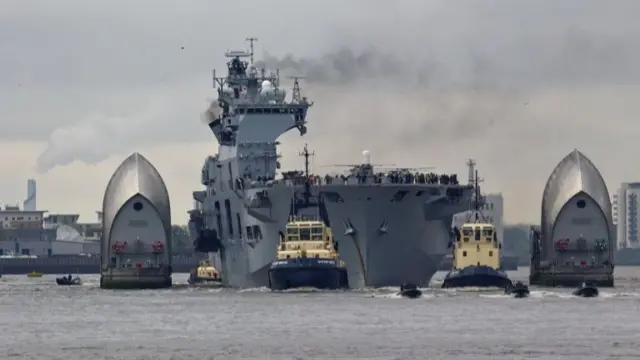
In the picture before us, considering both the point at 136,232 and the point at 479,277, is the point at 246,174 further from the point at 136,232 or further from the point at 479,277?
the point at 479,277

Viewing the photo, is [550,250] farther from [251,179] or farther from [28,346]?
[28,346]

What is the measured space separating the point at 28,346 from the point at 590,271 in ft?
212

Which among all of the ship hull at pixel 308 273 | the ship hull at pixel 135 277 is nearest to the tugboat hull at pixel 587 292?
the ship hull at pixel 308 273

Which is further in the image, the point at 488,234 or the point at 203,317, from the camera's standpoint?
the point at 488,234

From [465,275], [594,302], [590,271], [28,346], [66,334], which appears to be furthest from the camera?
[590,271]

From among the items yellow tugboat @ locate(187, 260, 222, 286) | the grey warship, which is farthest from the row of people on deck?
yellow tugboat @ locate(187, 260, 222, 286)

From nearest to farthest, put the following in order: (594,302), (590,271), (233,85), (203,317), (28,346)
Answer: (28,346)
(203,317)
(594,302)
(590,271)
(233,85)

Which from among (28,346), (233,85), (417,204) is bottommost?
(28,346)

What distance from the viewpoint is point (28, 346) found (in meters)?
79.7

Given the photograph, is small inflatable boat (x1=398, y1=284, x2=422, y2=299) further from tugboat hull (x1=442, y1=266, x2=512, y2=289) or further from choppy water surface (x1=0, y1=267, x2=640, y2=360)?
tugboat hull (x1=442, y1=266, x2=512, y2=289)

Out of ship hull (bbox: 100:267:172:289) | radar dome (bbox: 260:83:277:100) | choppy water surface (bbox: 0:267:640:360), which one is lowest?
choppy water surface (bbox: 0:267:640:360)

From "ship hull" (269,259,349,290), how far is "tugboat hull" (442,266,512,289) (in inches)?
292

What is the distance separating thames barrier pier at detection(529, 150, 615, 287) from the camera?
136 meters

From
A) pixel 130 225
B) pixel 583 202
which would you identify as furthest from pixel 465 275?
pixel 130 225
